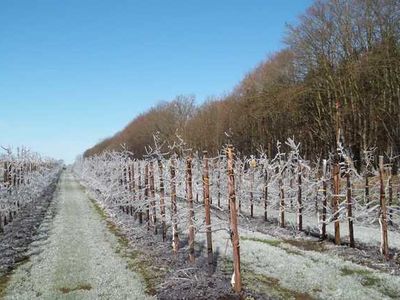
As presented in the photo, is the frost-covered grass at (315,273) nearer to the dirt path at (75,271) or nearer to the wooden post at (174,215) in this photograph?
the wooden post at (174,215)

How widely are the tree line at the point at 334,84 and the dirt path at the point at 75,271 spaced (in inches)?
772

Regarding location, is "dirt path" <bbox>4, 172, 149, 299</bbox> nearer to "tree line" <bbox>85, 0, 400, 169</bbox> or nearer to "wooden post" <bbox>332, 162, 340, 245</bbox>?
"wooden post" <bbox>332, 162, 340, 245</bbox>

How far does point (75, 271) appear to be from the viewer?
1101 cm

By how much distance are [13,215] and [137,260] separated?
13481mm

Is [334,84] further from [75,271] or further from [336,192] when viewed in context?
[75,271]

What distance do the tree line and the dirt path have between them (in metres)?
19.6

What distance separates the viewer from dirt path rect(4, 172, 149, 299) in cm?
929

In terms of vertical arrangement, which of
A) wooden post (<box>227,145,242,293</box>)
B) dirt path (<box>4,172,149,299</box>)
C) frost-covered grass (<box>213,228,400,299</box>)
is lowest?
frost-covered grass (<box>213,228,400,299</box>)

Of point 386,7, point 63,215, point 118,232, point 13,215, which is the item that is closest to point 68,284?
point 118,232

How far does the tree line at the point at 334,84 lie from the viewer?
30.0 meters

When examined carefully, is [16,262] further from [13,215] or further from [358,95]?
[358,95]

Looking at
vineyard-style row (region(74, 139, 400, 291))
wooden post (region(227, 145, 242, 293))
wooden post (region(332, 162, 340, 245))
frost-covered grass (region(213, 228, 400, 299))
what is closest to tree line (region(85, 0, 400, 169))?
vineyard-style row (region(74, 139, 400, 291))

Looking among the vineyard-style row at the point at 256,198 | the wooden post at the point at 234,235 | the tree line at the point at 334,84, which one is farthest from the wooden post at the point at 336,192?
the tree line at the point at 334,84

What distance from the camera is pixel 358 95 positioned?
3241cm
